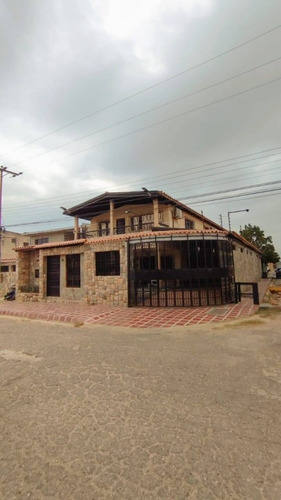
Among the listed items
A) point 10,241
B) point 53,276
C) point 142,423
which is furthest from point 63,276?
point 10,241

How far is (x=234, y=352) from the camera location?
493 cm

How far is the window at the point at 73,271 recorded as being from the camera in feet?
44.4

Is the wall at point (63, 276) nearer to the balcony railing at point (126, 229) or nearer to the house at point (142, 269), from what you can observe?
the house at point (142, 269)

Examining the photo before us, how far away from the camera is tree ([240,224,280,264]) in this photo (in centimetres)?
3609

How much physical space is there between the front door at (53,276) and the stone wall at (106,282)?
265 centimetres

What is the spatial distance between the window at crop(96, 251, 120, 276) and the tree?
30.5m

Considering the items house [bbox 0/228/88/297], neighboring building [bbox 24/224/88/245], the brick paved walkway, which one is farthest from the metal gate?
neighboring building [bbox 24/224/88/245]

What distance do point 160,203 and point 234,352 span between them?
47.2 feet

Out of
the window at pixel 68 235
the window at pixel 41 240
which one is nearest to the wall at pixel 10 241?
the window at pixel 41 240

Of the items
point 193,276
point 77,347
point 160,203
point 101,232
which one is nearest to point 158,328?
point 77,347

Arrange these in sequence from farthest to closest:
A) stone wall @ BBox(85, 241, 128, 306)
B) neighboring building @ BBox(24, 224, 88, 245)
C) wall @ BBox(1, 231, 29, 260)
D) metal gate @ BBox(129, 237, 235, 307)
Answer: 1. wall @ BBox(1, 231, 29, 260)
2. neighboring building @ BBox(24, 224, 88, 245)
3. stone wall @ BBox(85, 241, 128, 306)
4. metal gate @ BBox(129, 237, 235, 307)

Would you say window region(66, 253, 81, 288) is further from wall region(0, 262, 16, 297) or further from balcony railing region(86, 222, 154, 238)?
wall region(0, 262, 16, 297)

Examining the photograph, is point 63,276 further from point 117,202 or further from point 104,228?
point 104,228

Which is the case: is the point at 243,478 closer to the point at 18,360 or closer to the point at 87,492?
the point at 87,492
